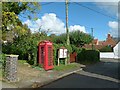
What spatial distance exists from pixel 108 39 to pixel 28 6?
70554mm

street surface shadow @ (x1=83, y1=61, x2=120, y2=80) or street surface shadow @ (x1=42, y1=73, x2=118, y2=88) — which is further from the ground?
street surface shadow @ (x1=42, y1=73, x2=118, y2=88)

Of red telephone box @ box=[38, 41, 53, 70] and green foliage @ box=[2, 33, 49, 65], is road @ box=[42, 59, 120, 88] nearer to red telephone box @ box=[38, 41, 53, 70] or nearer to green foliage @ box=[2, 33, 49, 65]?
red telephone box @ box=[38, 41, 53, 70]

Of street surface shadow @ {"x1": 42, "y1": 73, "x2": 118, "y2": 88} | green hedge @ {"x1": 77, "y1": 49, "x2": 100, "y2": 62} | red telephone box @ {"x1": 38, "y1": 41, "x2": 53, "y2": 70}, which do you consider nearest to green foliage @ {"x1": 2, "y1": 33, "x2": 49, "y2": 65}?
red telephone box @ {"x1": 38, "y1": 41, "x2": 53, "y2": 70}

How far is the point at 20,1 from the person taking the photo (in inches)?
638

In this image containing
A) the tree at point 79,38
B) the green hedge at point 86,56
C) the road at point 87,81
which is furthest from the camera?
the tree at point 79,38

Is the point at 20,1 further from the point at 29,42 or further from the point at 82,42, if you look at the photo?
the point at 82,42

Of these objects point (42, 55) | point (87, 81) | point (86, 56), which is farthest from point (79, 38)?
point (87, 81)

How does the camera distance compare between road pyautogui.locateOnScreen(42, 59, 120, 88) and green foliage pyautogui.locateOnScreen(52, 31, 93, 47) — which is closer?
road pyautogui.locateOnScreen(42, 59, 120, 88)

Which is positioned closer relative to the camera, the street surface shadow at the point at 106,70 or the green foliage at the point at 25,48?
the street surface shadow at the point at 106,70

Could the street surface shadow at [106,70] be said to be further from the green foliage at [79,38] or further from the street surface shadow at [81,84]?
the green foliage at [79,38]

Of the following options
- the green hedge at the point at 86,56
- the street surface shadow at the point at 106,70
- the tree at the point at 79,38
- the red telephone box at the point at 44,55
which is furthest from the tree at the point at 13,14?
the tree at the point at 79,38

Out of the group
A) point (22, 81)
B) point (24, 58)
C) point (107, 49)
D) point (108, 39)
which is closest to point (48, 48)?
point (24, 58)

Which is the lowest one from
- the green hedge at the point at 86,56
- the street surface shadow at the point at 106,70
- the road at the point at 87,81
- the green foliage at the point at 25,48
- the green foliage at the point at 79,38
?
the street surface shadow at the point at 106,70

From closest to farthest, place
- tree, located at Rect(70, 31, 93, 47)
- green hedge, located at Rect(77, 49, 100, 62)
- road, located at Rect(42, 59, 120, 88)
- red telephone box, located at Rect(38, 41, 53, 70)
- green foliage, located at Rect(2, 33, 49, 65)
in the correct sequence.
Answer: road, located at Rect(42, 59, 120, 88) → red telephone box, located at Rect(38, 41, 53, 70) → green foliage, located at Rect(2, 33, 49, 65) → green hedge, located at Rect(77, 49, 100, 62) → tree, located at Rect(70, 31, 93, 47)
